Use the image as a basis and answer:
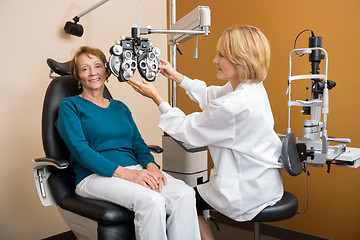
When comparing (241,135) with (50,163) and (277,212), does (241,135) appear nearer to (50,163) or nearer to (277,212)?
(277,212)

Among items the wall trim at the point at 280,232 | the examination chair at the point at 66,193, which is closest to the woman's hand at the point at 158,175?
the examination chair at the point at 66,193

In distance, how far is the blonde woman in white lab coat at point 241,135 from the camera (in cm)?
129

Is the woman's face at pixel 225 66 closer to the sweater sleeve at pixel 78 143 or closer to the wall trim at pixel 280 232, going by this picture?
the sweater sleeve at pixel 78 143

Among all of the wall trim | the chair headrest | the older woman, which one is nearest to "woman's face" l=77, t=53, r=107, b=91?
the older woman

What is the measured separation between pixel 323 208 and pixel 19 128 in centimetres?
205

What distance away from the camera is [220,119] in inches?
50.3

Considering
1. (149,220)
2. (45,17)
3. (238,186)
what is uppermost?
(45,17)

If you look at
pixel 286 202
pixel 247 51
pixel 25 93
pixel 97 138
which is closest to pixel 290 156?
pixel 286 202

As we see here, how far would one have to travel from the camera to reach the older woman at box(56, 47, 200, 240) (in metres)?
1.30

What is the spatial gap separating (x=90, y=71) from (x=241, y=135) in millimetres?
808

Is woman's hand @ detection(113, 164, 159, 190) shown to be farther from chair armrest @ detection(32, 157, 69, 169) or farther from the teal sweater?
chair armrest @ detection(32, 157, 69, 169)

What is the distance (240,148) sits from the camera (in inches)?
51.3

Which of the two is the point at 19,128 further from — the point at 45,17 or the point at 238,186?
the point at 238,186

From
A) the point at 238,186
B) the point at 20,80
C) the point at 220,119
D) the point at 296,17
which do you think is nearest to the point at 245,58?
the point at 220,119
